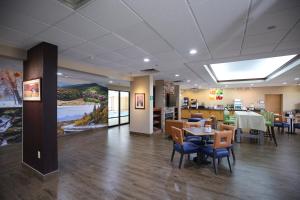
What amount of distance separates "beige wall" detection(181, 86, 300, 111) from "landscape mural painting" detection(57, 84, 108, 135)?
8.51 metres

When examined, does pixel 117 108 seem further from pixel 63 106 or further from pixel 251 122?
pixel 251 122

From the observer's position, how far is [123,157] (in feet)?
13.1

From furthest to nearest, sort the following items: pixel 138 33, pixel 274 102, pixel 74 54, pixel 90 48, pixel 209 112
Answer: pixel 209 112 < pixel 274 102 < pixel 74 54 < pixel 90 48 < pixel 138 33

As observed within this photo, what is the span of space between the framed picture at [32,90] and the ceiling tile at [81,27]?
1270 mm

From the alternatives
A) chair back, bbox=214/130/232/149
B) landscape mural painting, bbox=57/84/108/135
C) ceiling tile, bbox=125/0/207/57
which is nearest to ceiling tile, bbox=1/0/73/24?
ceiling tile, bbox=125/0/207/57

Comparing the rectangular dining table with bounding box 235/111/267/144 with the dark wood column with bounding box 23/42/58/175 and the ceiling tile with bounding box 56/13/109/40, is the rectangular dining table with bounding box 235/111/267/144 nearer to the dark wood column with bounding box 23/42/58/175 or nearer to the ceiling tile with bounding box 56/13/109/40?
the ceiling tile with bounding box 56/13/109/40

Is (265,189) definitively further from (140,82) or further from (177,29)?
(140,82)

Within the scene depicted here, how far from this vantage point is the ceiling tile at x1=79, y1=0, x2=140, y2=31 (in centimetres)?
175

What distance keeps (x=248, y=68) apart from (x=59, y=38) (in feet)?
23.5

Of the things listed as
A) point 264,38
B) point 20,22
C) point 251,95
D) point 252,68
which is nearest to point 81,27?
point 20,22

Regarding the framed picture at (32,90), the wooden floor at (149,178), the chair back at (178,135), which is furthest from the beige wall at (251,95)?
the framed picture at (32,90)

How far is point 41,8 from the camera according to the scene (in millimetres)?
1820

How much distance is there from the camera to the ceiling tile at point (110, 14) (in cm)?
175

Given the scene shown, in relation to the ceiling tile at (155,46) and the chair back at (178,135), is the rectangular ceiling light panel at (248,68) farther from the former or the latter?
the chair back at (178,135)
